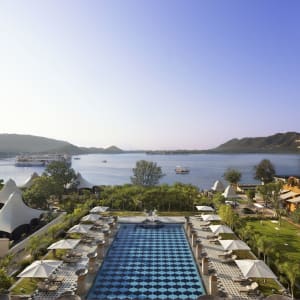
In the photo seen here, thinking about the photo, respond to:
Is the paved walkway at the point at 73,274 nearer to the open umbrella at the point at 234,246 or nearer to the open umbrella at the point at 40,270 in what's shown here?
the open umbrella at the point at 40,270

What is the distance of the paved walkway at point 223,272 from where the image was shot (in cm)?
1161

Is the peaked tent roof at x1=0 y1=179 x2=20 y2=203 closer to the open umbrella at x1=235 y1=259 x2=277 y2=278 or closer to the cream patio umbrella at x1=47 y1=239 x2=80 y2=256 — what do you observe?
the cream patio umbrella at x1=47 y1=239 x2=80 y2=256

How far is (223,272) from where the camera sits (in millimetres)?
13766

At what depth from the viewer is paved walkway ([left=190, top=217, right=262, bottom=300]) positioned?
38.1ft

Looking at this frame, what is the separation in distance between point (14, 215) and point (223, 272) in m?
13.3

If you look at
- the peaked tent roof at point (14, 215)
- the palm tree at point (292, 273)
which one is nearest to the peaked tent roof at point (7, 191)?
the peaked tent roof at point (14, 215)

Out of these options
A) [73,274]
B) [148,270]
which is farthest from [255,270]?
[73,274]

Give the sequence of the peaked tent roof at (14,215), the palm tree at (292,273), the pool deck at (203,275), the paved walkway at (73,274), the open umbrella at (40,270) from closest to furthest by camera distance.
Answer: the palm tree at (292,273) → the pool deck at (203,275) → the paved walkway at (73,274) → the open umbrella at (40,270) → the peaked tent roof at (14,215)

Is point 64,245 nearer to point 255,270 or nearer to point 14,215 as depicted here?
point 14,215

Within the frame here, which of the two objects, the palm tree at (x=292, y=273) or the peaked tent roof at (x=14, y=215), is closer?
the palm tree at (x=292, y=273)

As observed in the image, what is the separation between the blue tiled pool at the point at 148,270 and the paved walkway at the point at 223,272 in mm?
808

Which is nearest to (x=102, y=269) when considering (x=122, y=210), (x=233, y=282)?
(x=233, y=282)

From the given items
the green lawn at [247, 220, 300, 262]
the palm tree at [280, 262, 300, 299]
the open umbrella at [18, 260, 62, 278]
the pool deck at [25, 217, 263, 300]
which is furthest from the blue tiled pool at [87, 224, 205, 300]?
the green lawn at [247, 220, 300, 262]

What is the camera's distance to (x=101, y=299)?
11.7 metres
